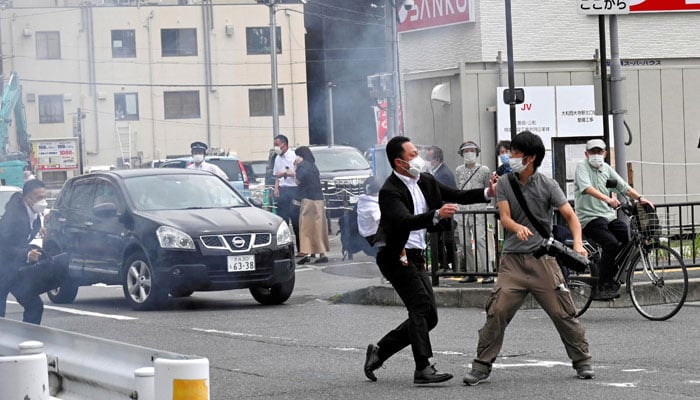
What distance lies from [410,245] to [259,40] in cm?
628

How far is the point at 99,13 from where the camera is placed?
970 cm

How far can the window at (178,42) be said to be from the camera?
1084 centimetres

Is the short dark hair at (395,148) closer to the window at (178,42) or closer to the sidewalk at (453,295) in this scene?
the window at (178,42)

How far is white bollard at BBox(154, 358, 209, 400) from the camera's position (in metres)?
5.30

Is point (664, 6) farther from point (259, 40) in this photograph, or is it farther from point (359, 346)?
point (359, 346)

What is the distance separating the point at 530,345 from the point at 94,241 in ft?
21.0

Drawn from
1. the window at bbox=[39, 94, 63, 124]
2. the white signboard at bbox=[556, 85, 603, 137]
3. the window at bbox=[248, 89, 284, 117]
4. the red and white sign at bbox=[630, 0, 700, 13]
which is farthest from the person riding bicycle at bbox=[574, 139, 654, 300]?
the red and white sign at bbox=[630, 0, 700, 13]

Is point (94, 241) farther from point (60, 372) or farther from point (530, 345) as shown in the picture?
point (60, 372)

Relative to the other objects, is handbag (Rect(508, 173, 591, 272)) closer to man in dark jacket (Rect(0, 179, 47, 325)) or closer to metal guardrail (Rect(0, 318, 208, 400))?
metal guardrail (Rect(0, 318, 208, 400))

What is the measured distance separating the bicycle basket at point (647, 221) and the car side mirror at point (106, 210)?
237 inches

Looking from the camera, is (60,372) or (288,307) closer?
(60,372)

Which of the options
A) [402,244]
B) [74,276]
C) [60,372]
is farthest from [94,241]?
[60,372]

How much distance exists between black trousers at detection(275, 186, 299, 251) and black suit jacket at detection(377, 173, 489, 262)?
11691mm

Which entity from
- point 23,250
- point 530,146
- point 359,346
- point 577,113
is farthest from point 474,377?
point 577,113
